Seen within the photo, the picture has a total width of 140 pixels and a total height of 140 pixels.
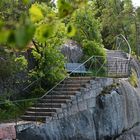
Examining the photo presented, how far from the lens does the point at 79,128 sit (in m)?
14.9

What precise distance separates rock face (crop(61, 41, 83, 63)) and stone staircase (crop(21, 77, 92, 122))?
2.73 m

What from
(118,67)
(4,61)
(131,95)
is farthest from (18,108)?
(118,67)

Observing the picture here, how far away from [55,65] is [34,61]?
3.43 ft

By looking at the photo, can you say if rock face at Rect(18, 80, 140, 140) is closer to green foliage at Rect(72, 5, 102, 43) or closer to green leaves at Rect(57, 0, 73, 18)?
green foliage at Rect(72, 5, 102, 43)

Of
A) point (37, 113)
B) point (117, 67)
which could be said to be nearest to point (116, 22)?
point (117, 67)

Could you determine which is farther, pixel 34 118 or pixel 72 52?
pixel 72 52

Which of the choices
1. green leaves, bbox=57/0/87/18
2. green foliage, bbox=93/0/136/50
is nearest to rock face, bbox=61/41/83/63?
green foliage, bbox=93/0/136/50

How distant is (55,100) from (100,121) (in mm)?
1889

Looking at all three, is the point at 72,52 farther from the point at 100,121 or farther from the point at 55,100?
the point at 55,100

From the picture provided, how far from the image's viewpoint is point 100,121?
16.1 meters

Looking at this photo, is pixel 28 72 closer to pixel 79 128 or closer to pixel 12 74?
pixel 12 74

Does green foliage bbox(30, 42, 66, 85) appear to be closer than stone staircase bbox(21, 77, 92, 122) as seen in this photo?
No

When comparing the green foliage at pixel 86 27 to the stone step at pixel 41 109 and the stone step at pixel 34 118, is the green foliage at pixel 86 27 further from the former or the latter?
the stone step at pixel 34 118

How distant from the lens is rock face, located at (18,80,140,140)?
44.2ft
